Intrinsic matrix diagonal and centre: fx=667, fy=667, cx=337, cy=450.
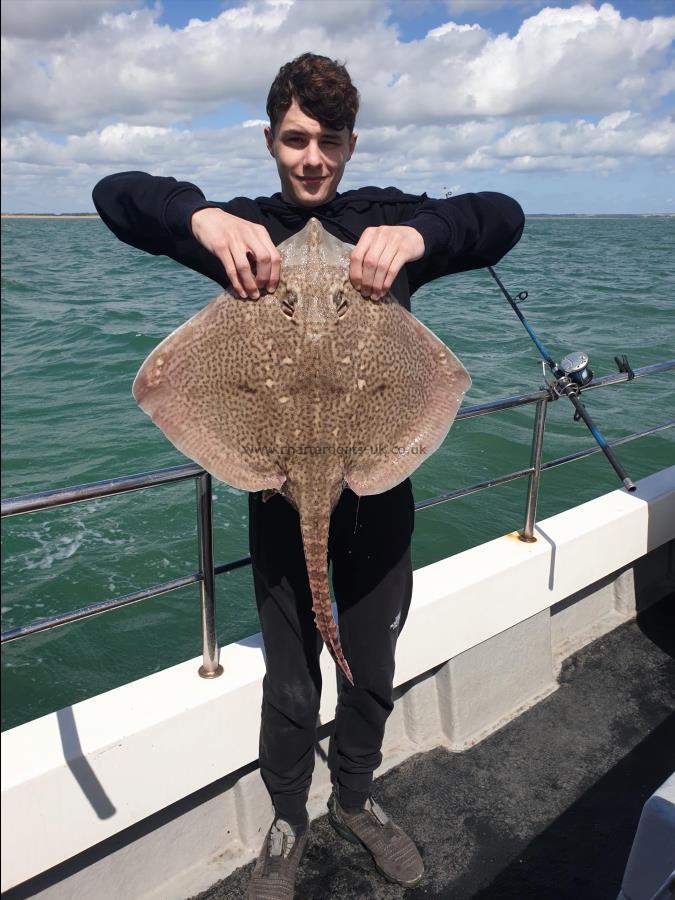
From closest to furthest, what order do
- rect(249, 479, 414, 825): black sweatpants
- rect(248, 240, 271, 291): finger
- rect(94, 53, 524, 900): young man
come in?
rect(248, 240, 271, 291): finger → rect(94, 53, 524, 900): young man → rect(249, 479, 414, 825): black sweatpants

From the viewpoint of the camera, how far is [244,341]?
72.0 inches

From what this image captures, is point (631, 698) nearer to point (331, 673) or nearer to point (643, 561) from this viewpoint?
point (643, 561)

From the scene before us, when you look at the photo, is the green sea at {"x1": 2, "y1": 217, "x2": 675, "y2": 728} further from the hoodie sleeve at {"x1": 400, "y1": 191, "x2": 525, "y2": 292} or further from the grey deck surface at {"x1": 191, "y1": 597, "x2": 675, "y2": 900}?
the hoodie sleeve at {"x1": 400, "y1": 191, "x2": 525, "y2": 292}

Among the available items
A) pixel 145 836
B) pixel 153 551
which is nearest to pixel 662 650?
pixel 145 836

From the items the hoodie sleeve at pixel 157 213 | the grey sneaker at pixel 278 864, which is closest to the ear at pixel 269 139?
the hoodie sleeve at pixel 157 213

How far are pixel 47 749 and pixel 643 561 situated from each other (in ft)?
11.8

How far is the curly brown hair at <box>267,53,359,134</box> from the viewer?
192 cm

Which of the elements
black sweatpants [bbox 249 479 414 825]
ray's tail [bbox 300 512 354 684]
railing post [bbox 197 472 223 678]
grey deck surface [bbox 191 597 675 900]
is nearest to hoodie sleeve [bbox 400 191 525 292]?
black sweatpants [bbox 249 479 414 825]

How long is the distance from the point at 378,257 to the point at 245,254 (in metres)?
0.35

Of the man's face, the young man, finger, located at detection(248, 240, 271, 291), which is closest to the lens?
finger, located at detection(248, 240, 271, 291)

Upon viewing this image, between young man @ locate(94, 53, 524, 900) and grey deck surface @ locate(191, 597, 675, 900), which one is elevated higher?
young man @ locate(94, 53, 524, 900)

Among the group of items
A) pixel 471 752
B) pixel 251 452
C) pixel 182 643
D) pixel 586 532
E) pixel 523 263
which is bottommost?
pixel 182 643

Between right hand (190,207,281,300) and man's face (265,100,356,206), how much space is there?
0.36m

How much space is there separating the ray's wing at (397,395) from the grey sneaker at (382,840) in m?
1.54
